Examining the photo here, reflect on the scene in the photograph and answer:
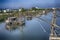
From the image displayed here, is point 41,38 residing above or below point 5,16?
below

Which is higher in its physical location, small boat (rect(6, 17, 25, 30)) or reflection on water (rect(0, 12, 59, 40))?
small boat (rect(6, 17, 25, 30))

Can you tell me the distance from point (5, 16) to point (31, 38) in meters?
0.42

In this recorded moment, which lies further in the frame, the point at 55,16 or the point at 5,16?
the point at 5,16

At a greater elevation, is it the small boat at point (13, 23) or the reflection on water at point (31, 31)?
the small boat at point (13, 23)

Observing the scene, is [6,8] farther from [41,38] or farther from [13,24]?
[41,38]

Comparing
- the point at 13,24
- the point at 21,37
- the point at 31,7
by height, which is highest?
the point at 31,7

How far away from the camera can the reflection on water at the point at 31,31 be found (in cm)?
268

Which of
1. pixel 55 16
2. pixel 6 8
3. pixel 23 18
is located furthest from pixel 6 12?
pixel 55 16

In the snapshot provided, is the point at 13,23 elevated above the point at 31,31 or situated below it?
above

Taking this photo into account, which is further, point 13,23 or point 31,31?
point 31,31

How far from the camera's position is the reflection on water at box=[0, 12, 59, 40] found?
105 inches

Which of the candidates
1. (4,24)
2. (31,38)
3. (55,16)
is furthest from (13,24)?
(55,16)

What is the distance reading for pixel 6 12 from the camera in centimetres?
266

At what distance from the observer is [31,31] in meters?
2.81
